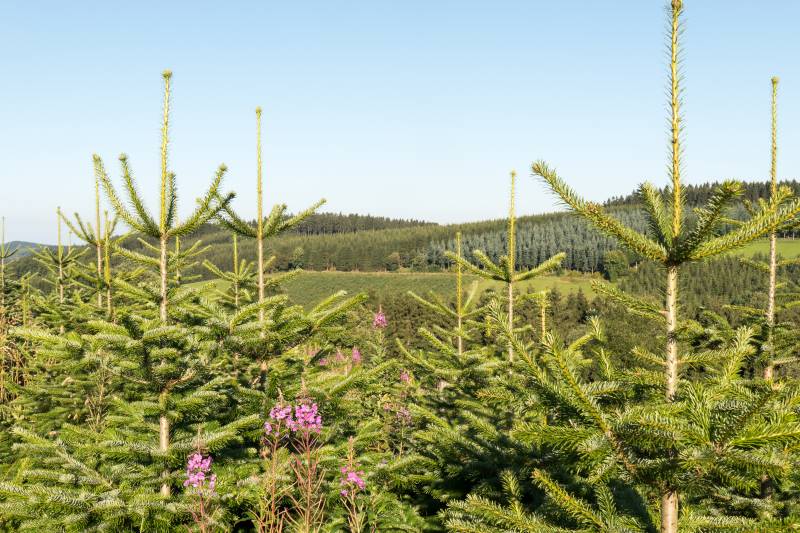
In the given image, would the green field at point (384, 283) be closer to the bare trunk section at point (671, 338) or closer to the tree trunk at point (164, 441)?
the tree trunk at point (164, 441)

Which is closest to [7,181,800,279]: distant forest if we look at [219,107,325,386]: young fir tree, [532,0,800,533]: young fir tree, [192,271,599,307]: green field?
[192,271,599,307]: green field

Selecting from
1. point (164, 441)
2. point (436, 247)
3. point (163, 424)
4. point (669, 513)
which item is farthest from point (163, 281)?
point (436, 247)

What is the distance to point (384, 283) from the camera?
8638cm

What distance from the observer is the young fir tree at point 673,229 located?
228 cm

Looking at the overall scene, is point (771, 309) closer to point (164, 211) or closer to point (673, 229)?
point (673, 229)

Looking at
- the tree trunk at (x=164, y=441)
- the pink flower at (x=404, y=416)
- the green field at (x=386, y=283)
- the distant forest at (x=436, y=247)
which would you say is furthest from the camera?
the distant forest at (x=436, y=247)

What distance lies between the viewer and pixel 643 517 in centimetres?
282

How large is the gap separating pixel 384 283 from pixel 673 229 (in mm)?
84035

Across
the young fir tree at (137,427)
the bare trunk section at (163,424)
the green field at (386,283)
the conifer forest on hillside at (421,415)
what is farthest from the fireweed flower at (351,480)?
the green field at (386,283)

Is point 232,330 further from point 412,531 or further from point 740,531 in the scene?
point 740,531

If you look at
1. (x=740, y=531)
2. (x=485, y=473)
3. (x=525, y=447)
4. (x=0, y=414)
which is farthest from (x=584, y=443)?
(x=0, y=414)

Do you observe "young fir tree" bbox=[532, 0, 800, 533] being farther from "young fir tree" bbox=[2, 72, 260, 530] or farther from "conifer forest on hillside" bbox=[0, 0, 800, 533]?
"young fir tree" bbox=[2, 72, 260, 530]

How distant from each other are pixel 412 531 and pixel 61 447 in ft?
12.3

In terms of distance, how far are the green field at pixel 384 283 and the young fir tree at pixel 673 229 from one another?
221 feet
